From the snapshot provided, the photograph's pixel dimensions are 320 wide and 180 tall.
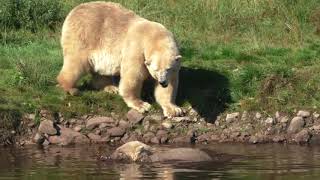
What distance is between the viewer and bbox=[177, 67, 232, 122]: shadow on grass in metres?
12.9

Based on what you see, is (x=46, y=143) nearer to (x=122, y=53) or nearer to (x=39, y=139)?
(x=39, y=139)

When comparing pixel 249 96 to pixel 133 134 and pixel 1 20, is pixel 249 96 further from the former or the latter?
pixel 1 20

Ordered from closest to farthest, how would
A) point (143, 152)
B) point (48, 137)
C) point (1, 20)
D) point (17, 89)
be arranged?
point (143, 152) → point (48, 137) → point (17, 89) → point (1, 20)

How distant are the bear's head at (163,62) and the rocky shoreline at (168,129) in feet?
2.27

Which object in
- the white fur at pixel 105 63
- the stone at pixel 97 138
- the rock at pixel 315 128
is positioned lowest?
the stone at pixel 97 138

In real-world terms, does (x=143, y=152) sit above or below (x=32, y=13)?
below

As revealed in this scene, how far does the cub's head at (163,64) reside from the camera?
12203mm

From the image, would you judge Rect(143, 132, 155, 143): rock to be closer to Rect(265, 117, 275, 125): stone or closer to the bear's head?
the bear's head

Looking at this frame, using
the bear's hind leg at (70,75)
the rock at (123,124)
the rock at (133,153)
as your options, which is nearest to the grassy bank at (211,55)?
the bear's hind leg at (70,75)

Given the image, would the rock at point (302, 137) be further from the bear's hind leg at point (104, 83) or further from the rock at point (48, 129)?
the rock at point (48, 129)

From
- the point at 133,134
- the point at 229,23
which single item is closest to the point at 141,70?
the point at 133,134

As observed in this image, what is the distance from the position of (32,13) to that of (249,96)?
5.82m

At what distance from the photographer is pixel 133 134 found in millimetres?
12320

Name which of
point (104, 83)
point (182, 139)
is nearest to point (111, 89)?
point (104, 83)
